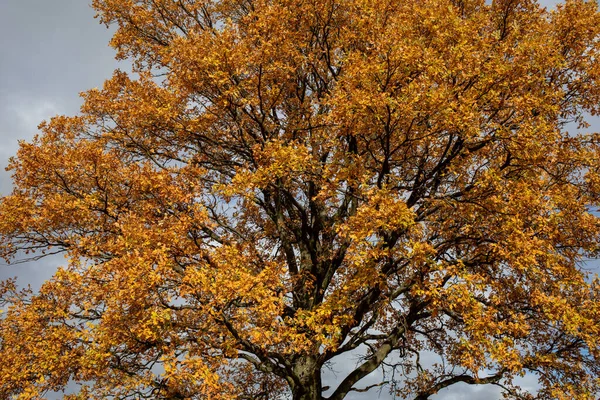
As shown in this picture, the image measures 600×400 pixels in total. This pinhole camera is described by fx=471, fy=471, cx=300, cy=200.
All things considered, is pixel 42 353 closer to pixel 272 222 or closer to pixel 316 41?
pixel 272 222

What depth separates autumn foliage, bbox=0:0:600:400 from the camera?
10422mm

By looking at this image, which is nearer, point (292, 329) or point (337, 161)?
point (292, 329)

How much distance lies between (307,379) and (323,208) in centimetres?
554

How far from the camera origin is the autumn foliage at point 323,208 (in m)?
10.4

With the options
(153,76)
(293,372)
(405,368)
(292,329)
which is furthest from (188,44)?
(405,368)

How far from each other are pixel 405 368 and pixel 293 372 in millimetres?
6085

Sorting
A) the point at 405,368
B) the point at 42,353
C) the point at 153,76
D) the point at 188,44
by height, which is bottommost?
the point at 42,353

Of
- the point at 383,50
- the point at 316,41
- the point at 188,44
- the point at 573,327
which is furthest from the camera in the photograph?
the point at 316,41

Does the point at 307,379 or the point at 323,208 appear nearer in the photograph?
the point at 307,379

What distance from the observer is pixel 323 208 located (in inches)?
630

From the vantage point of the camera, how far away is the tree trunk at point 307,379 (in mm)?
13070

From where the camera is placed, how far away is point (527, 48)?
1157 centimetres

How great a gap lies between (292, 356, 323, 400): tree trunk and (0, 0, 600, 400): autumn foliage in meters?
0.07

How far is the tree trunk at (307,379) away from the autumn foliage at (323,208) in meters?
0.07
